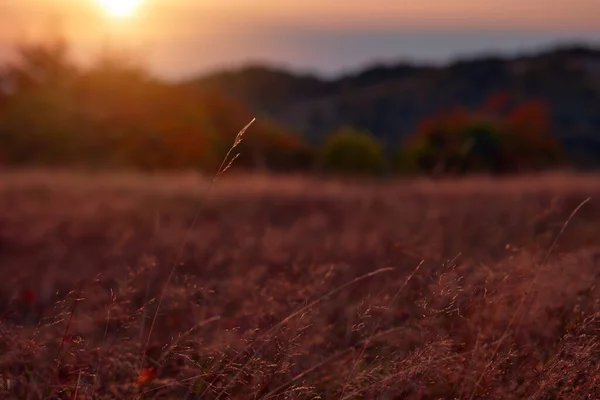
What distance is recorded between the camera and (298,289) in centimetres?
263

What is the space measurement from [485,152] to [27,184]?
52.1ft

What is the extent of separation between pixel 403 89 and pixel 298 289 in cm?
9373

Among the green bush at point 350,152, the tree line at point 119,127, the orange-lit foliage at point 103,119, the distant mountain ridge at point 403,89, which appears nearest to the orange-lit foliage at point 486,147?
the tree line at point 119,127

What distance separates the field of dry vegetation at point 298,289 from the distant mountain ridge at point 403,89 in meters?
57.5

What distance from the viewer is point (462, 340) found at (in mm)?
2510

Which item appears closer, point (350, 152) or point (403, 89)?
point (350, 152)

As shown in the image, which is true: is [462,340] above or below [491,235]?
above

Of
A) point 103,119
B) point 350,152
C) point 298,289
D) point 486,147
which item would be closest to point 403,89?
point 350,152

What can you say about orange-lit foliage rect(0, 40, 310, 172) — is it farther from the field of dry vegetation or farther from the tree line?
the field of dry vegetation

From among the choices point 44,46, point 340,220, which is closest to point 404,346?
point 340,220

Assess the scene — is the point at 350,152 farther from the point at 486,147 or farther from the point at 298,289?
the point at 298,289

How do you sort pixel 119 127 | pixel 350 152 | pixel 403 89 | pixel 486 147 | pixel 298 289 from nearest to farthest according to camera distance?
pixel 298 289, pixel 486 147, pixel 119 127, pixel 350 152, pixel 403 89

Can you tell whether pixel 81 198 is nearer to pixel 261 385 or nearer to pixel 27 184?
pixel 27 184

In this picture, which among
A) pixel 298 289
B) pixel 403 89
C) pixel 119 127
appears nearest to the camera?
pixel 298 289
